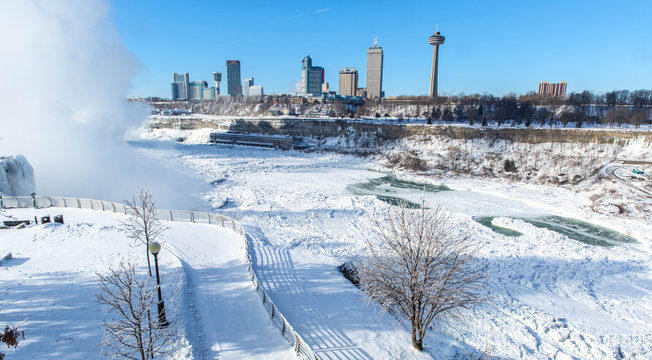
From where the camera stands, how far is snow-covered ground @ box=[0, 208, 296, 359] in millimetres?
8469

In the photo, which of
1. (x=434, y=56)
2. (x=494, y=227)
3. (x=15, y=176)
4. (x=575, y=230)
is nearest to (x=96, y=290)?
(x=15, y=176)

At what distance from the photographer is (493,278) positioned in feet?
48.6

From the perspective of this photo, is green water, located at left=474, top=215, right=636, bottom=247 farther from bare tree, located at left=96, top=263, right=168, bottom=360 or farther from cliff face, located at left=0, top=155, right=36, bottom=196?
cliff face, located at left=0, top=155, right=36, bottom=196

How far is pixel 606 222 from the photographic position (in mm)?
22938

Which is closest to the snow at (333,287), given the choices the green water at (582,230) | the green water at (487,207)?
the green water at (487,207)


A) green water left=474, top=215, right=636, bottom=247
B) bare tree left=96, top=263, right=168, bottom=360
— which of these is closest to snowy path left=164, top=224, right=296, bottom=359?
bare tree left=96, top=263, right=168, bottom=360

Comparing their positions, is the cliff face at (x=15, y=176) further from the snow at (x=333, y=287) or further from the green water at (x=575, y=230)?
the green water at (x=575, y=230)

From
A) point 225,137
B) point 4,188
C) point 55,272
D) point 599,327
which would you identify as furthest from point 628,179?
point 225,137

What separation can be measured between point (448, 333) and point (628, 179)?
34.3 m

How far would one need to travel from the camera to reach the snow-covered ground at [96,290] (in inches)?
333

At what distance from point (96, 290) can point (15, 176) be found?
61.2ft

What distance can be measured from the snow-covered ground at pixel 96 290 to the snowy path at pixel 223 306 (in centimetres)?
3

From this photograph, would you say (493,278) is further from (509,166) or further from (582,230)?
(509,166)

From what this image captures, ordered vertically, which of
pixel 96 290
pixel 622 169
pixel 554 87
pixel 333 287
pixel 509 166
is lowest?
Result: pixel 333 287
